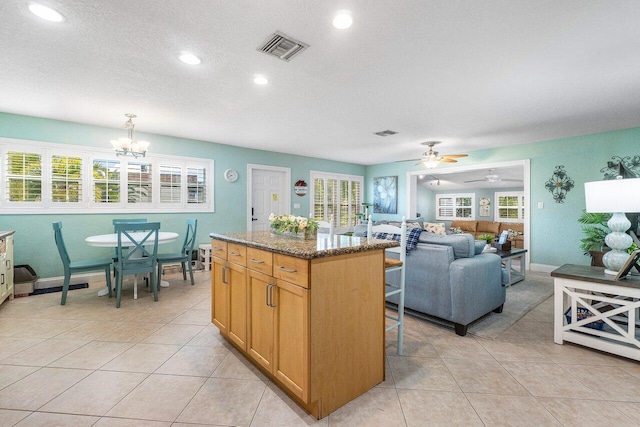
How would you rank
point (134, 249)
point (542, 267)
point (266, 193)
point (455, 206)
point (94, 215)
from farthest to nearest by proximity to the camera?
1. point (455, 206)
2. point (266, 193)
3. point (542, 267)
4. point (94, 215)
5. point (134, 249)

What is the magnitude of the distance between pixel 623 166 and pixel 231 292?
5865 mm

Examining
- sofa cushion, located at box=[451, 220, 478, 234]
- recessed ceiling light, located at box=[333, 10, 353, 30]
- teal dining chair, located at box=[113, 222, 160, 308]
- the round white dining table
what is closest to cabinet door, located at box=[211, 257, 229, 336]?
teal dining chair, located at box=[113, 222, 160, 308]

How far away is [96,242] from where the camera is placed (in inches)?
136

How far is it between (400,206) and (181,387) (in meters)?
6.65

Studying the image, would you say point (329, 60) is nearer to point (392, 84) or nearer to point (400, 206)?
point (392, 84)

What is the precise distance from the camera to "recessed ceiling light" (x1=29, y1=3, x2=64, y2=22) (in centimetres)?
186

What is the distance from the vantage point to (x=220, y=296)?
2.52 metres

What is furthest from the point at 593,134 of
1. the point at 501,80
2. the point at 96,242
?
the point at 96,242

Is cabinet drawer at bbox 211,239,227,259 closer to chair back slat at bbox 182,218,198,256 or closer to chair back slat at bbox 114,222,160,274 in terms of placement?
chair back slat at bbox 114,222,160,274

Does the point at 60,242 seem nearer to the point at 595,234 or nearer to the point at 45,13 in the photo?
the point at 45,13

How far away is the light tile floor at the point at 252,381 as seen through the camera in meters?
1.63

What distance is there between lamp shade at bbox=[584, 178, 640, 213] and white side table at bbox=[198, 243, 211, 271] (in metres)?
5.04

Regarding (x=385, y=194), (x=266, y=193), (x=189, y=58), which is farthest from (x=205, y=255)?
(x=385, y=194)

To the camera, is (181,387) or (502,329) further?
(502,329)
